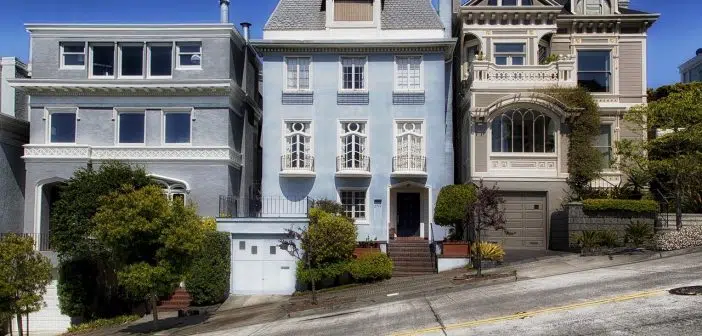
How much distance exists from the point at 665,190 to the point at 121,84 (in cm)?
2219

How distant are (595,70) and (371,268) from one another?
13286 mm

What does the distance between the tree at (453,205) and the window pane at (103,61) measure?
48.9 feet

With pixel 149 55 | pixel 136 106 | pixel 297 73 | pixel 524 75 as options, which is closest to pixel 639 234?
pixel 524 75

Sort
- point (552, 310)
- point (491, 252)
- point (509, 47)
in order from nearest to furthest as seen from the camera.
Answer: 1. point (552, 310)
2. point (491, 252)
3. point (509, 47)

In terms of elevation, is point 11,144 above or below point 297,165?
above

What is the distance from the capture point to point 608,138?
29.5 metres

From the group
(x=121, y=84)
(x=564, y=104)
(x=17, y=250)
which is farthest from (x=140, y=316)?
(x=564, y=104)

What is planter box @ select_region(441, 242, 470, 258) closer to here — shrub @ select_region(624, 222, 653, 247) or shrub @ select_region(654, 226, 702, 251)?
shrub @ select_region(624, 222, 653, 247)

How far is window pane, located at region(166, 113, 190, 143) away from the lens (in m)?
29.9

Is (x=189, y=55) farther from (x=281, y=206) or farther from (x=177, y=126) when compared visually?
(x=281, y=206)

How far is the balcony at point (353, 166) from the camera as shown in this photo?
29.2 metres

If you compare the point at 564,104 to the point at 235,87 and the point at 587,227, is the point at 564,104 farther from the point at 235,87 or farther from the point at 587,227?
the point at 235,87

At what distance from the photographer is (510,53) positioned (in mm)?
30406

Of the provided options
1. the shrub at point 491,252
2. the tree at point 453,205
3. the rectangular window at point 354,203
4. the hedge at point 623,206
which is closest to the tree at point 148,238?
the rectangular window at point 354,203
